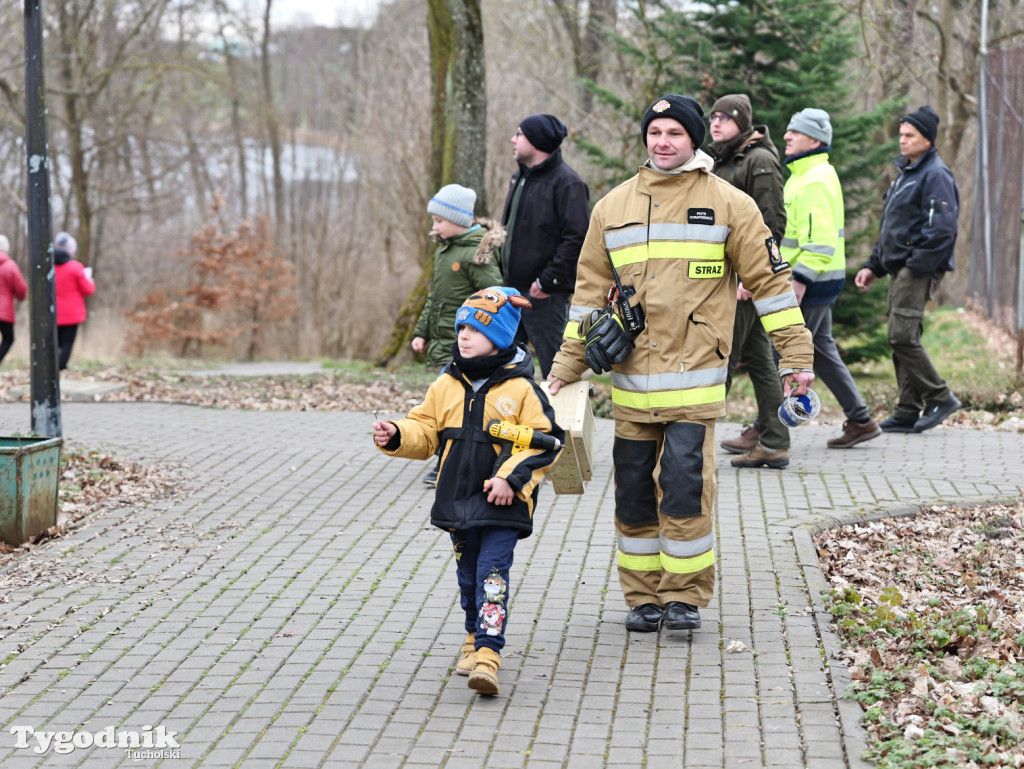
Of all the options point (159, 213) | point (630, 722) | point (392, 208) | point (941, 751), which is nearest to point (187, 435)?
point (630, 722)

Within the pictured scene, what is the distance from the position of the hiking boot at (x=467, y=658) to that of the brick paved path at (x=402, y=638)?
2.3 inches

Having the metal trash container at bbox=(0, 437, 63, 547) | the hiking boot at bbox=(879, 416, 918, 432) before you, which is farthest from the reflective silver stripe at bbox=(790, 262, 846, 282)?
the metal trash container at bbox=(0, 437, 63, 547)

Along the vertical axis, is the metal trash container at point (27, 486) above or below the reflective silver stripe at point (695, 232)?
below

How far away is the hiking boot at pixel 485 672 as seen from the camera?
4.36 m

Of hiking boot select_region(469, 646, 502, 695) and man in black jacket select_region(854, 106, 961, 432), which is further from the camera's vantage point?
man in black jacket select_region(854, 106, 961, 432)

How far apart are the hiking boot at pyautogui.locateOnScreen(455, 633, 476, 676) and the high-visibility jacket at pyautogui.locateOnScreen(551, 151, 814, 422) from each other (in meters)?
1.17

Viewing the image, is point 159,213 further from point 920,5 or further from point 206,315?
point 920,5

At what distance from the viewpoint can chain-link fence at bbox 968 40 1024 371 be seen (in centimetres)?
1542

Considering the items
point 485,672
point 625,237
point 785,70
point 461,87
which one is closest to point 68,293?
point 461,87

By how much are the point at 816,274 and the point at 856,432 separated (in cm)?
156

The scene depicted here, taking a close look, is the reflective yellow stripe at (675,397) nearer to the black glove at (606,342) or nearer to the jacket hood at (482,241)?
the black glove at (606,342)

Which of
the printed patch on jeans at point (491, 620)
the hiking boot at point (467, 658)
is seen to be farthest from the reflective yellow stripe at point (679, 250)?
the hiking boot at point (467, 658)

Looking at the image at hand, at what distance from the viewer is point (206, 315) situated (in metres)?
29.5

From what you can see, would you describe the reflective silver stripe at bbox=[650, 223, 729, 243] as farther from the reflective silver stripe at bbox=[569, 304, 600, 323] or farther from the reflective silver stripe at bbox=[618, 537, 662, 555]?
the reflective silver stripe at bbox=[618, 537, 662, 555]
